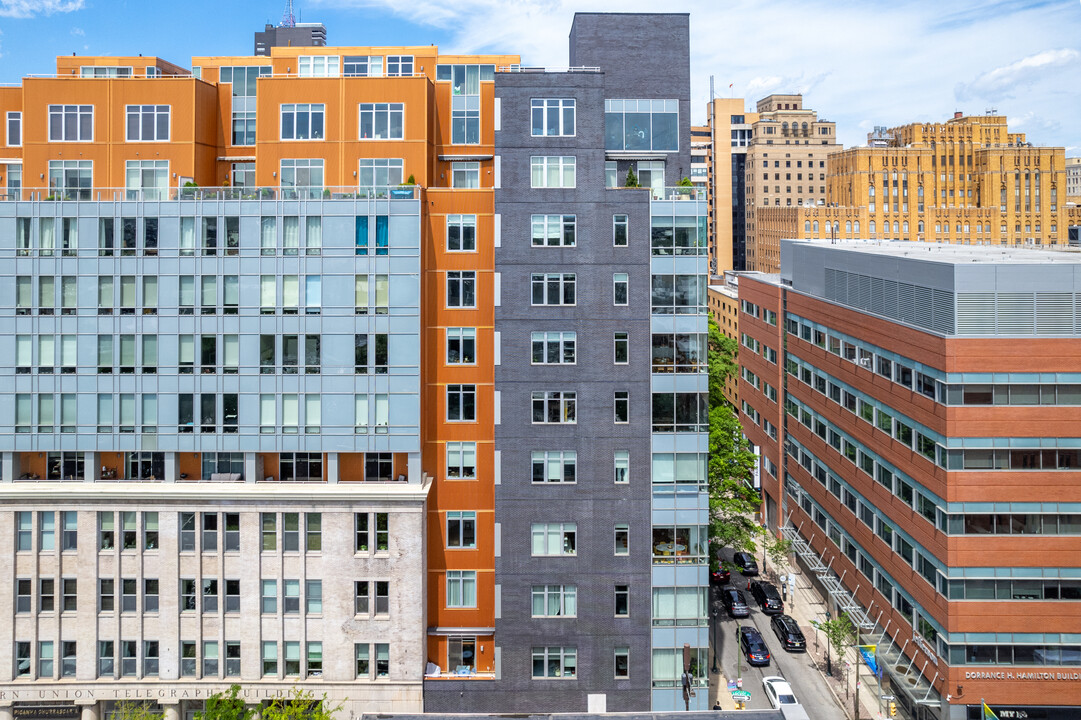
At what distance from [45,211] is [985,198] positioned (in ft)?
564

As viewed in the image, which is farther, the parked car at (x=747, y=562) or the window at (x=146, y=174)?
the parked car at (x=747, y=562)

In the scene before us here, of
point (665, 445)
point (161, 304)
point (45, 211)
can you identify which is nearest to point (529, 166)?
point (665, 445)

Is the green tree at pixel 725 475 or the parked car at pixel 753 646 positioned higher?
the green tree at pixel 725 475

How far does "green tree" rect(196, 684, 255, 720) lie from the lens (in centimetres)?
5441

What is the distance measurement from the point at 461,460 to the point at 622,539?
11004mm

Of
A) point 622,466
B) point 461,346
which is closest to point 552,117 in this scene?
point 461,346

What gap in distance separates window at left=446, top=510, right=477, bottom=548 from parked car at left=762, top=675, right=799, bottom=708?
2443cm

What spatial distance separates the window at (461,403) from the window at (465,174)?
13.6 metres

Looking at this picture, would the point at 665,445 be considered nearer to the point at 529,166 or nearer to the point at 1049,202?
the point at 529,166

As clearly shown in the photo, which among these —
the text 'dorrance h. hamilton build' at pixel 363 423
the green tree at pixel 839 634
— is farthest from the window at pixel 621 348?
the green tree at pixel 839 634

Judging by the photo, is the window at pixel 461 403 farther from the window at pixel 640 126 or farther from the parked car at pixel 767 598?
the parked car at pixel 767 598

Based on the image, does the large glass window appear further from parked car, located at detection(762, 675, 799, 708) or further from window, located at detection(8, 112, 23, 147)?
parked car, located at detection(762, 675, 799, 708)

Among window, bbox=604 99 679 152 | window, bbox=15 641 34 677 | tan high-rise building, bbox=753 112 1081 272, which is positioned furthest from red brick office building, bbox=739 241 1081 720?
tan high-rise building, bbox=753 112 1081 272

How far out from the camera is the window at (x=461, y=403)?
60.0m
